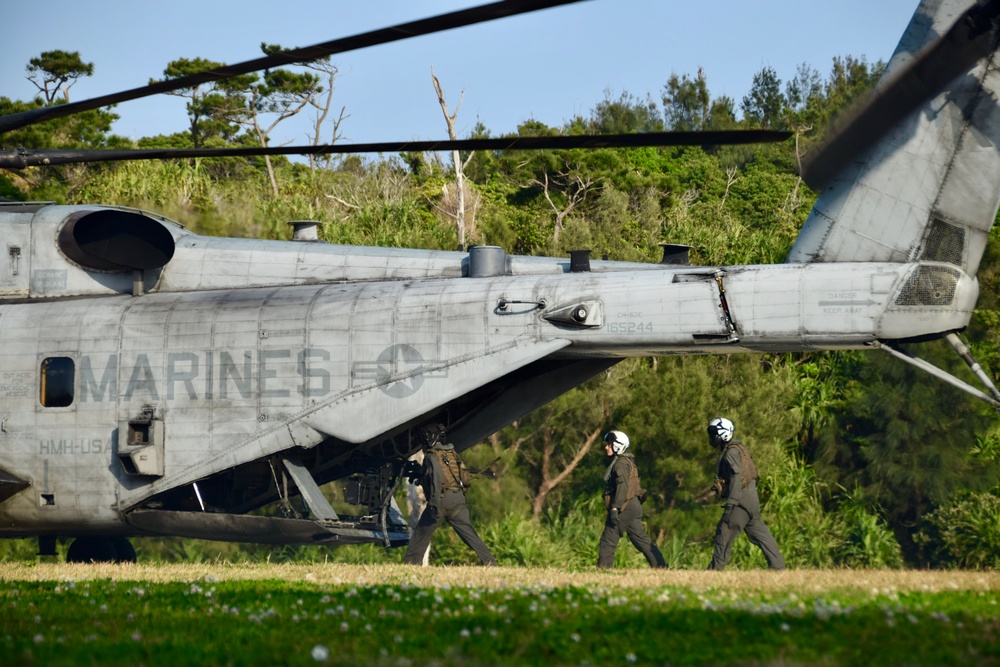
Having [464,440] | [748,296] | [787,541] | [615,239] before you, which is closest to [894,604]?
[748,296]

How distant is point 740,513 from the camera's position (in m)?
14.0

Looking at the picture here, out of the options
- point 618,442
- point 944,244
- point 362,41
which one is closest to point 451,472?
point 618,442

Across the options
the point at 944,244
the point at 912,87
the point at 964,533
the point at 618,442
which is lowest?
the point at 964,533

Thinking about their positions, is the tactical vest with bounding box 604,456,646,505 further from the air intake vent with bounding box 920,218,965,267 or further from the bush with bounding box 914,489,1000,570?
the bush with bounding box 914,489,1000,570

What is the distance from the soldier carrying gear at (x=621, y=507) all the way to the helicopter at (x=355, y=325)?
125 centimetres

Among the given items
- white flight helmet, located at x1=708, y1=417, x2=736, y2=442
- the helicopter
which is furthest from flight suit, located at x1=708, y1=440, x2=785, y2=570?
the helicopter

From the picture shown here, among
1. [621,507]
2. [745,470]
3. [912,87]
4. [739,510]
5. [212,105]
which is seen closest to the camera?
[912,87]

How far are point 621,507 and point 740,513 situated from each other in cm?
150

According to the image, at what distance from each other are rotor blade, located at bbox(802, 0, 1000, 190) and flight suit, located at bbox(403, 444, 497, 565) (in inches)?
231

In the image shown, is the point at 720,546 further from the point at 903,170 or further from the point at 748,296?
the point at 903,170

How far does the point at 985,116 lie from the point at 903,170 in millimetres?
1029

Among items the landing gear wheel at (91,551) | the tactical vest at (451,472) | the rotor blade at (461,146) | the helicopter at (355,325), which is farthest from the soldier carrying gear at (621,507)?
the landing gear wheel at (91,551)

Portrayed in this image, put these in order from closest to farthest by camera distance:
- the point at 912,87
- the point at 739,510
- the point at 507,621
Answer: the point at 507,621 → the point at 912,87 → the point at 739,510

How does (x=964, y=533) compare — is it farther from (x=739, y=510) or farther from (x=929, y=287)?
(x=929, y=287)
